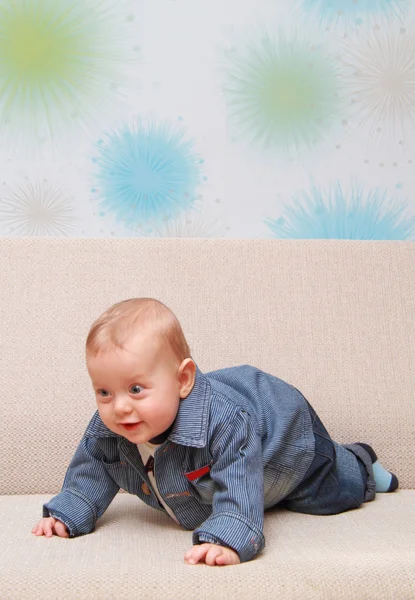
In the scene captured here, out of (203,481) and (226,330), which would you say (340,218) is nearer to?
(226,330)

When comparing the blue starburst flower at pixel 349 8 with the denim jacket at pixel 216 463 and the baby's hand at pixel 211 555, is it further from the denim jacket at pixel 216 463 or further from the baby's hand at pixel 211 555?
the baby's hand at pixel 211 555

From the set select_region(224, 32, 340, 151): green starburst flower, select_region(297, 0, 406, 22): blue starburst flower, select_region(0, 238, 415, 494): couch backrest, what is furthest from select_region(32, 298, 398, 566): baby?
select_region(297, 0, 406, 22): blue starburst flower

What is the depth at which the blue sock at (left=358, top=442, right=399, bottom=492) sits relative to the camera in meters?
1.55

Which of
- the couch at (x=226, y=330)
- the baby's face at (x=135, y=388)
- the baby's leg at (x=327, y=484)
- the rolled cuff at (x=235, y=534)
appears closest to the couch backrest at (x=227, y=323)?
the couch at (x=226, y=330)

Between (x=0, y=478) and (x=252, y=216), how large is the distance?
96cm

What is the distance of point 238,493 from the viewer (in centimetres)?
120

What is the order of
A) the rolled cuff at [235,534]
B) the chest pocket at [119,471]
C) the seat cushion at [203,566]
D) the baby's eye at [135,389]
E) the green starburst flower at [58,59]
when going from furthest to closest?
the green starburst flower at [58,59] → the chest pocket at [119,471] → the baby's eye at [135,389] → the rolled cuff at [235,534] → the seat cushion at [203,566]

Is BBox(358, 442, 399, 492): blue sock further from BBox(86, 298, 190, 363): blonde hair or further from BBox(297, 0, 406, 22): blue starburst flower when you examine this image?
BBox(297, 0, 406, 22): blue starburst flower

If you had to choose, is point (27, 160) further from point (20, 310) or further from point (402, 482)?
point (402, 482)

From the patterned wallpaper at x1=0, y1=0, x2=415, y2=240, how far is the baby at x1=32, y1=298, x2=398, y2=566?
749mm

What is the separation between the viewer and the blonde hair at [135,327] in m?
1.21

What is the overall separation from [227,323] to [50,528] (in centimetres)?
60

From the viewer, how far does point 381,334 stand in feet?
5.63

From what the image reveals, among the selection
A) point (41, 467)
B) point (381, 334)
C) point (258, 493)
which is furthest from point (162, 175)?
point (258, 493)
